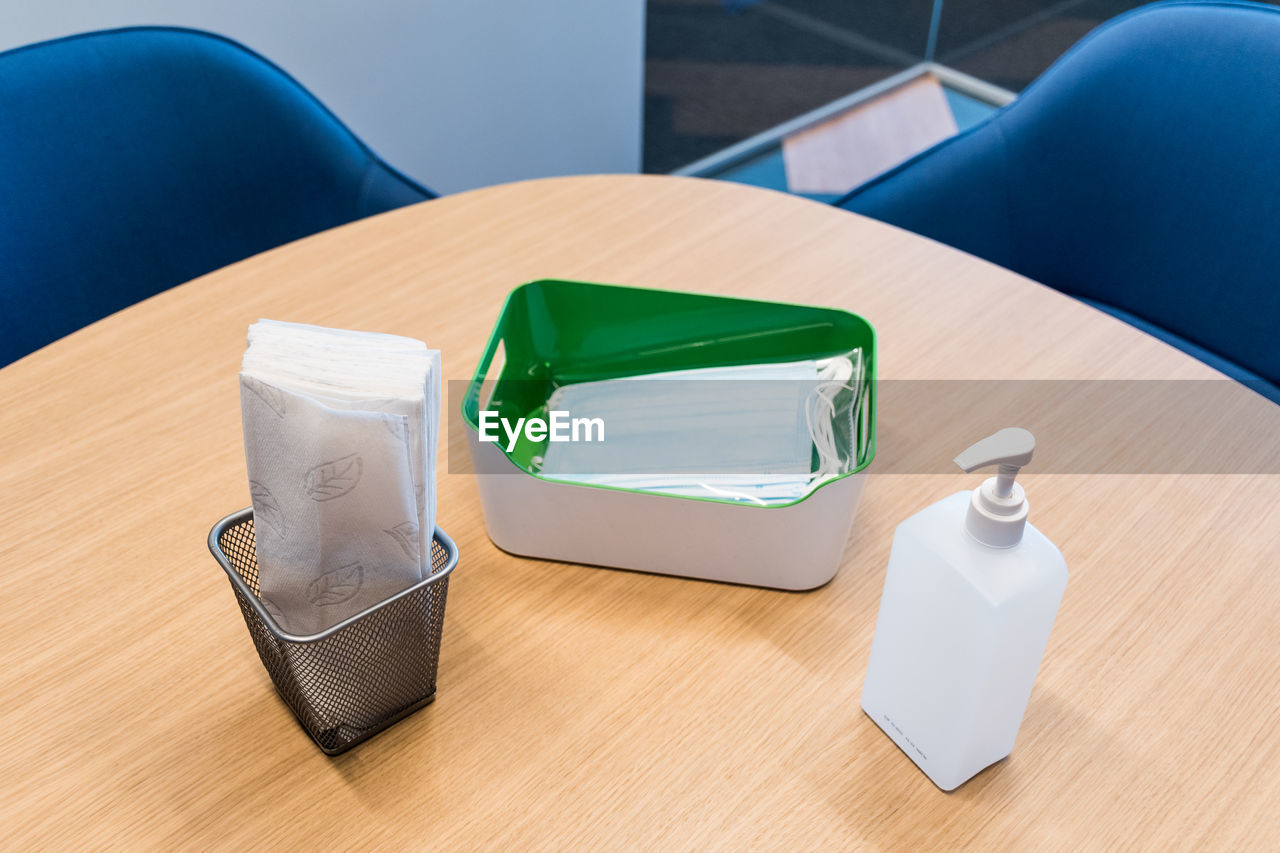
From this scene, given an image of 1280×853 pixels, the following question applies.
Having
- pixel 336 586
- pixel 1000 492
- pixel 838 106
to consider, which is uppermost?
pixel 1000 492

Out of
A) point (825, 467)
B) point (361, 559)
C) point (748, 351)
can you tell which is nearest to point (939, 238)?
point (748, 351)

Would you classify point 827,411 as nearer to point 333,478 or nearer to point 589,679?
point 589,679

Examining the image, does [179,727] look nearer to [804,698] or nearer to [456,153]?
[804,698]

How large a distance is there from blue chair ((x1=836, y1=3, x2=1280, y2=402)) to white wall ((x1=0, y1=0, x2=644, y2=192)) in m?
1.05

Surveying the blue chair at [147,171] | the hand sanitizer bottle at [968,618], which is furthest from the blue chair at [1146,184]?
the hand sanitizer bottle at [968,618]

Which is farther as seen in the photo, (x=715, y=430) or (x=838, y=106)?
(x=838, y=106)

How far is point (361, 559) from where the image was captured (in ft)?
1.87

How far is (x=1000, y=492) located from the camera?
49cm

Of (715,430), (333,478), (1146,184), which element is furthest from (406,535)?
(1146,184)

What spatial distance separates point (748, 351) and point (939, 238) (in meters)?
0.64

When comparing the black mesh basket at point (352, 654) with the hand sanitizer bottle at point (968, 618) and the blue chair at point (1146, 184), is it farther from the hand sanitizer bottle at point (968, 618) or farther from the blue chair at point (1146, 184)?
the blue chair at point (1146, 184)

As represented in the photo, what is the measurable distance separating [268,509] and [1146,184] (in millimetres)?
1147

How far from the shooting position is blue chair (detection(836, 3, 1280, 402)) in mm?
1172

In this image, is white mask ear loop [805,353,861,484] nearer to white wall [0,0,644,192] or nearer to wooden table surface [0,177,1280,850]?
wooden table surface [0,177,1280,850]
